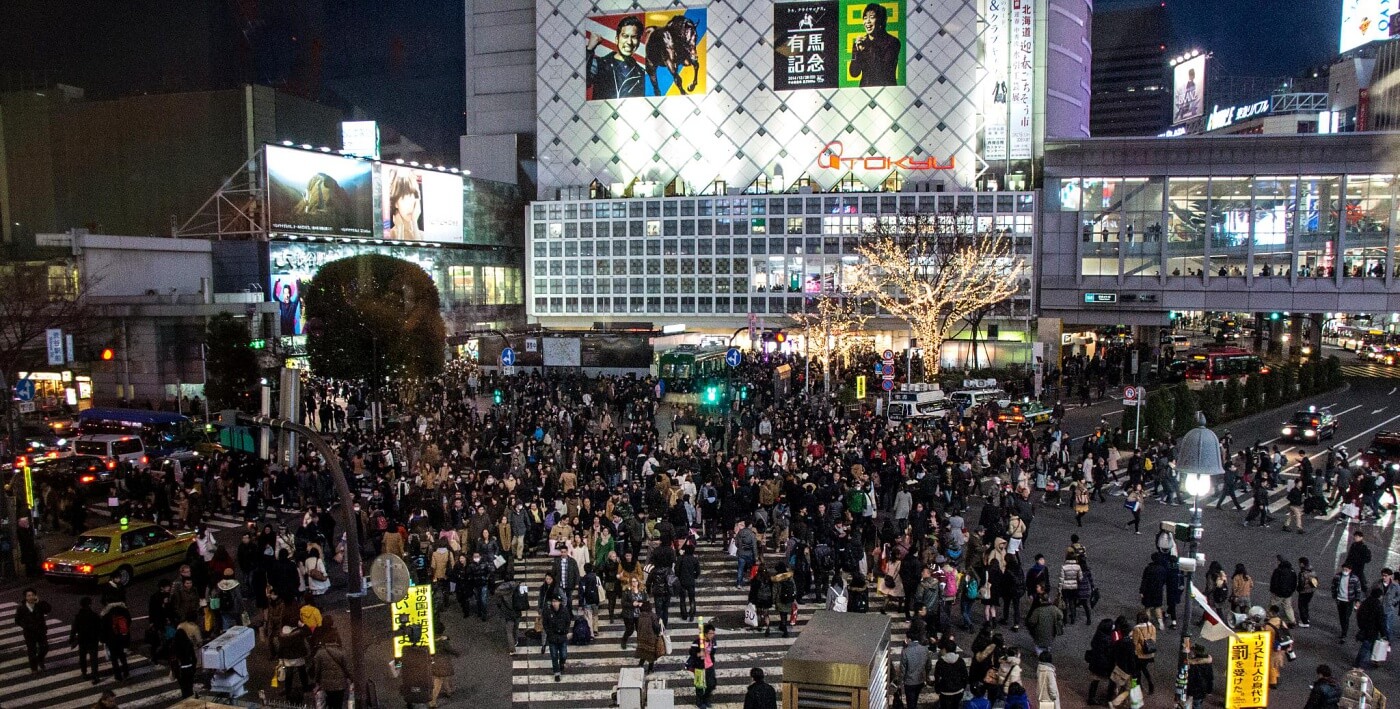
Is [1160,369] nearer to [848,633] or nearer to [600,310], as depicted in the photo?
[600,310]

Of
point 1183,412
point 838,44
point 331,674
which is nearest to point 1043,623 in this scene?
point 331,674

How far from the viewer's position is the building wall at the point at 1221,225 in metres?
50.2

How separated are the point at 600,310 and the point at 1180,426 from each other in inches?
1644

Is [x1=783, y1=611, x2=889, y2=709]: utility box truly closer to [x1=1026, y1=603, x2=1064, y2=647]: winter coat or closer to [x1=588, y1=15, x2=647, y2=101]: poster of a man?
[x1=1026, y1=603, x2=1064, y2=647]: winter coat

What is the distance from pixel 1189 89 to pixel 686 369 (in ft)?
239

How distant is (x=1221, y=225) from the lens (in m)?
52.1

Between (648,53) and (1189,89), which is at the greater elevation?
(1189,89)

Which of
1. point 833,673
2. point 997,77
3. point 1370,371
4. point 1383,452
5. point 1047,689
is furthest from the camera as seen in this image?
point 997,77

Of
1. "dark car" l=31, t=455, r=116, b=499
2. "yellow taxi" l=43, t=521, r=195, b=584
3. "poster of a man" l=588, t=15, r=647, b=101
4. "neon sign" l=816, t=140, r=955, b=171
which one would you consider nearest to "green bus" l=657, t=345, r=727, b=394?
"dark car" l=31, t=455, r=116, b=499

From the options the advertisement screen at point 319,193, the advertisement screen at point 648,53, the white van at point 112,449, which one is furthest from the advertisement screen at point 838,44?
the white van at point 112,449

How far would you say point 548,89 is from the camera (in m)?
68.5

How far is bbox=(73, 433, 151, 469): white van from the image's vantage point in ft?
79.5

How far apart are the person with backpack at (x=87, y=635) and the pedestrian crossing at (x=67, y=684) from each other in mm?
187

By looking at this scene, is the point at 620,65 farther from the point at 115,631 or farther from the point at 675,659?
the point at 115,631
